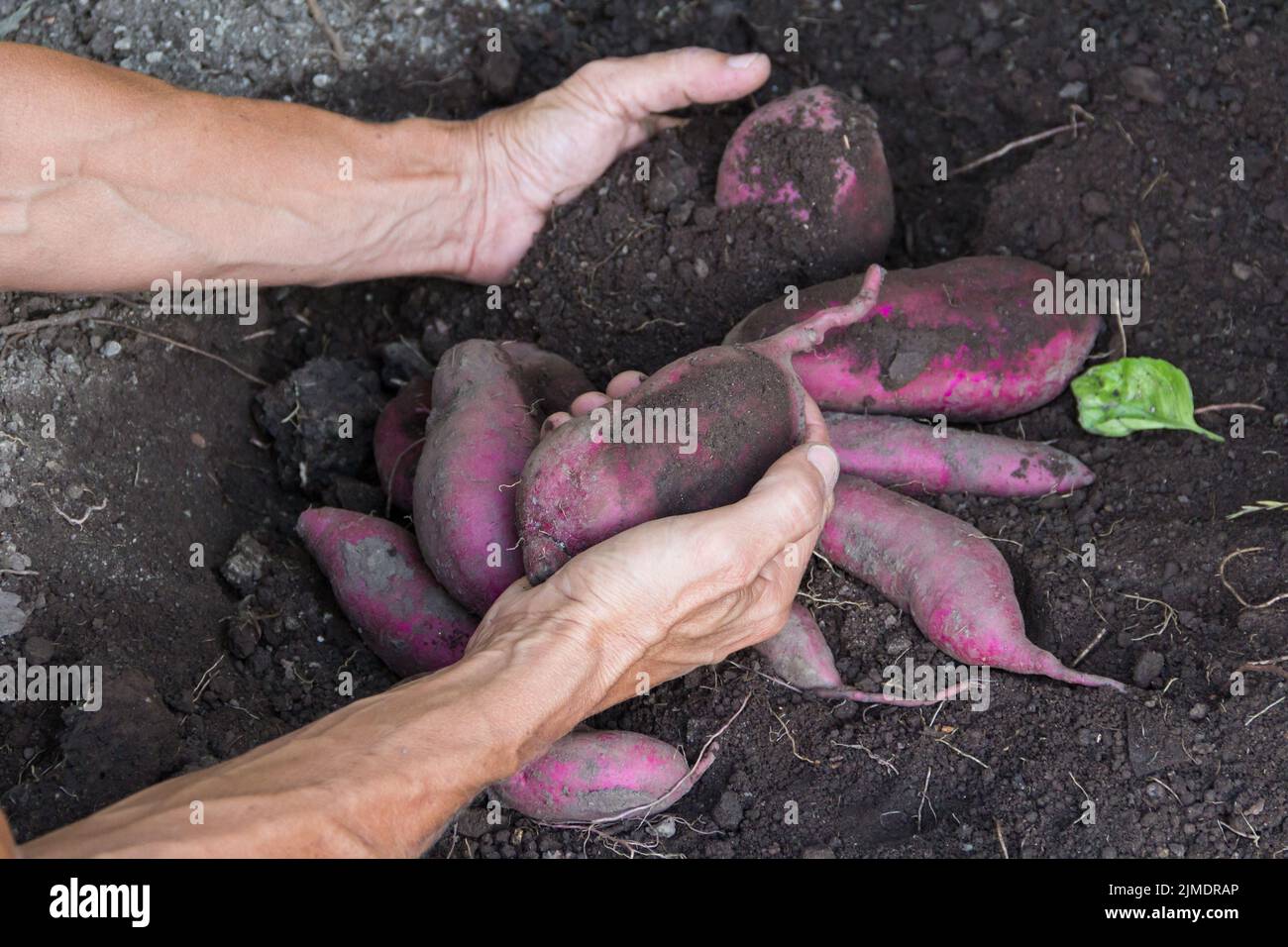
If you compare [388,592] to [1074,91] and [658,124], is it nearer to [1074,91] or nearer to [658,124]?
[658,124]

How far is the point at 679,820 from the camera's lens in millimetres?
2211

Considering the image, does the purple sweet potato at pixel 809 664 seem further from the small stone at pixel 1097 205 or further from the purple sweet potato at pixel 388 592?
the small stone at pixel 1097 205

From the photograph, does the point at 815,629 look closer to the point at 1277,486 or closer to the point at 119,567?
the point at 1277,486

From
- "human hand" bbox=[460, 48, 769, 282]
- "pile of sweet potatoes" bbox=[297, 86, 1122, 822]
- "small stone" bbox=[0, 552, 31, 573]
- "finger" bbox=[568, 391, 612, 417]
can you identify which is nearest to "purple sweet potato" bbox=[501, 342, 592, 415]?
"pile of sweet potatoes" bbox=[297, 86, 1122, 822]

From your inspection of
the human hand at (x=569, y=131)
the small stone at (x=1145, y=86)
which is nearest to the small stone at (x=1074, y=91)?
the small stone at (x=1145, y=86)

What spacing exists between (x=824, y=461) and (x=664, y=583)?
1.37 ft

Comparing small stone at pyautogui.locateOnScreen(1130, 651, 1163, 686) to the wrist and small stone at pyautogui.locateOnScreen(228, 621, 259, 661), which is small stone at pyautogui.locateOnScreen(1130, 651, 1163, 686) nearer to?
the wrist

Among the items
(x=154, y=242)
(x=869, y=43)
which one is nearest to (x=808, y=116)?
(x=869, y=43)

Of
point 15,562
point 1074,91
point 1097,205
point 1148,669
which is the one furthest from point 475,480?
point 1074,91

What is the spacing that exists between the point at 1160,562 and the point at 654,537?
1.10 metres

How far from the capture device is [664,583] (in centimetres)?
198

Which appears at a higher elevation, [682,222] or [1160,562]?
[682,222]

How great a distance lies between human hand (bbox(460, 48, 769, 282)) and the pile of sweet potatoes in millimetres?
203
